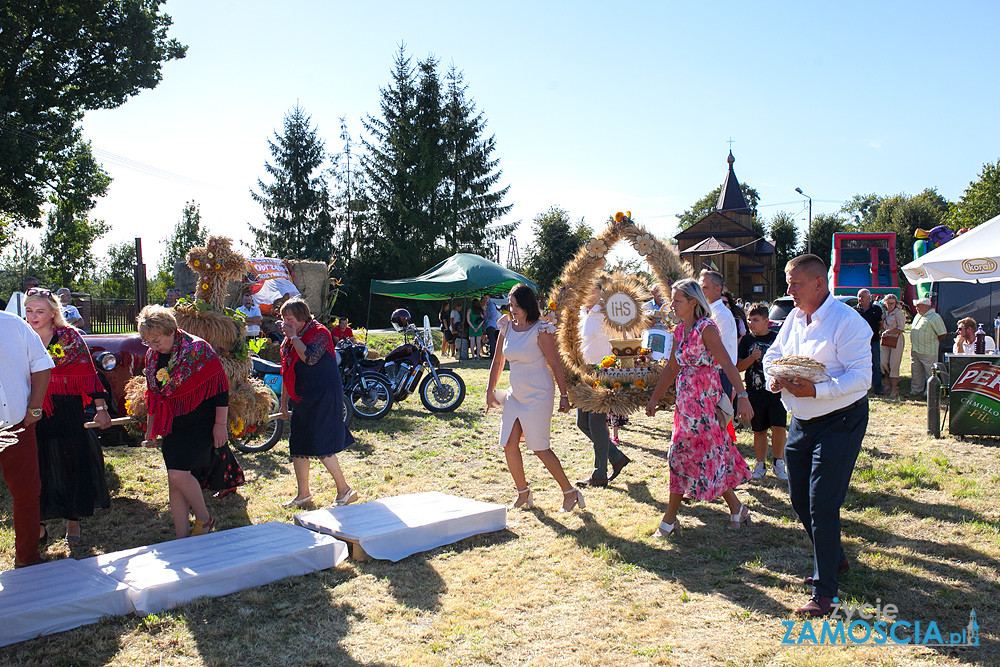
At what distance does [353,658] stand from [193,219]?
143 ft

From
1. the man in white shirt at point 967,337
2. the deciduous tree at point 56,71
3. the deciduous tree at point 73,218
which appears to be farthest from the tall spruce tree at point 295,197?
the man in white shirt at point 967,337

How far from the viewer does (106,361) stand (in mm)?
6363

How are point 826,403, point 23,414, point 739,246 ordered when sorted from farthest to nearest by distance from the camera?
point 739,246, point 23,414, point 826,403

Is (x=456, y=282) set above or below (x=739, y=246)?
below

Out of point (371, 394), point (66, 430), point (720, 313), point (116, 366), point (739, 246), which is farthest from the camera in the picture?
point (739, 246)

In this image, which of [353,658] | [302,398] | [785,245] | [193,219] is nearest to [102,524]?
A: [302,398]

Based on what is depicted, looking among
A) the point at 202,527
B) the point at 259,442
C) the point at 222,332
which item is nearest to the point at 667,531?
the point at 202,527

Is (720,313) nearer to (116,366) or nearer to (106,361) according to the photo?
(106,361)

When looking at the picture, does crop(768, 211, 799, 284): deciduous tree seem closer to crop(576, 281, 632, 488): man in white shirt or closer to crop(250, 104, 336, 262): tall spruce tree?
crop(250, 104, 336, 262): tall spruce tree

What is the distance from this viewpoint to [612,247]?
6445 millimetres

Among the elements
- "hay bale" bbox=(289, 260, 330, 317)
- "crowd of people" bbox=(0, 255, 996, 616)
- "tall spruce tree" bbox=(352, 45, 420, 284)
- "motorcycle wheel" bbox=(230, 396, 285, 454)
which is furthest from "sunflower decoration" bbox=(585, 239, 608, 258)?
"tall spruce tree" bbox=(352, 45, 420, 284)

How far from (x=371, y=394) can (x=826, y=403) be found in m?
6.97

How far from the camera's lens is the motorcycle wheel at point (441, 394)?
1028 centimetres

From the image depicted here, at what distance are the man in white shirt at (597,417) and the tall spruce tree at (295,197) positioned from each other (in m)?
34.2
